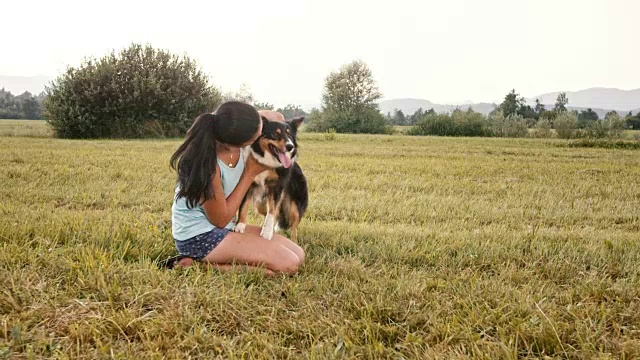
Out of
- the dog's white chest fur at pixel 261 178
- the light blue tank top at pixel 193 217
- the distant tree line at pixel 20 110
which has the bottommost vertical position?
the light blue tank top at pixel 193 217

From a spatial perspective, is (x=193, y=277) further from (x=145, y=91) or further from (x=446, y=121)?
(x=446, y=121)

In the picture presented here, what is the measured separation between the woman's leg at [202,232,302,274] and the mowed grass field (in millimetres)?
137

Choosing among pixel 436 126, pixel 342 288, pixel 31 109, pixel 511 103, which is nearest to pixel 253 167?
pixel 342 288

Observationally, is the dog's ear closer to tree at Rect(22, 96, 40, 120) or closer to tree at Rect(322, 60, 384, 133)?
tree at Rect(322, 60, 384, 133)

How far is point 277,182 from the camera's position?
3.90 metres

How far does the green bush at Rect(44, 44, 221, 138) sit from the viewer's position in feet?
68.1

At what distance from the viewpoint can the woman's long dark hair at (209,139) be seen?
3.16 metres

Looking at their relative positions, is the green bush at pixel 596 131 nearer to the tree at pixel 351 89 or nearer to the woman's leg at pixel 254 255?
the tree at pixel 351 89

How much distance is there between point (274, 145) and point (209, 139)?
584mm

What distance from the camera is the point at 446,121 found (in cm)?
3478

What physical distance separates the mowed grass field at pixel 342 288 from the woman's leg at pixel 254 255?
14 cm

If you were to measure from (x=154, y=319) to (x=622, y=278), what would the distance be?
11.6 ft

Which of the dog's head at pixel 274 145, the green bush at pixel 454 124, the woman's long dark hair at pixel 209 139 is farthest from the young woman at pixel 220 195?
the green bush at pixel 454 124

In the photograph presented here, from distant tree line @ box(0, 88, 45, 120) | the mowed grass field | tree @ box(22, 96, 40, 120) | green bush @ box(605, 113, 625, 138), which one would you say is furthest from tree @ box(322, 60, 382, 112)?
tree @ box(22, 96, 40, 120)
